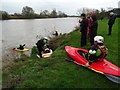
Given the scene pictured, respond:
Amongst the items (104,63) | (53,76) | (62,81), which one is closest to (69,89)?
(62,81)

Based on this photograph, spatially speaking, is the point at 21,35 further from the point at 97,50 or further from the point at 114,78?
the point at 114,78

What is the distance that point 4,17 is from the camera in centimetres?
7506

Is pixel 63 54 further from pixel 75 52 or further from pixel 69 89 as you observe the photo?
pixel 69 89

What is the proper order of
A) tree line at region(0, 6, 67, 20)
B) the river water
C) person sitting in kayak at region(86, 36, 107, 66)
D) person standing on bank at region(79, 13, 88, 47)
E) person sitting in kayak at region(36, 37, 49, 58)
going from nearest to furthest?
person sitting in kayak at region(86, 36, 107, 66), person standing on bank at region(79, 13, 88, 47), person sitting in kayak at region(36, 37, 49, 58), the river water, tree line at region(0, 6, 67, 20)

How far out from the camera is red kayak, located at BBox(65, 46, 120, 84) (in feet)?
25.9

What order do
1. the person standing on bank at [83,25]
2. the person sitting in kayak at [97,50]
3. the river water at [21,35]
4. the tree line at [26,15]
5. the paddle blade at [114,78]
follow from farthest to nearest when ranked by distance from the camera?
the tree line at [26,15] < the river water at [21,35] < the person standing on bank at [83,25] < the person sitting in kayak at [97,50] < the paddle blade at [114,78]

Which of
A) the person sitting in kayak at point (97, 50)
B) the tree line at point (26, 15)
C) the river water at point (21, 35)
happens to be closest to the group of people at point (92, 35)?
the person sitting in kayak at point (97, 50)

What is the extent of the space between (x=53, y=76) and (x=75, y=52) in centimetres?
227

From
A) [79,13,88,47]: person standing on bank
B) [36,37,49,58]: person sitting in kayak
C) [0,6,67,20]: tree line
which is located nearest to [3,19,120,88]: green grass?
[36,37,49,58]: person sitting in kayak

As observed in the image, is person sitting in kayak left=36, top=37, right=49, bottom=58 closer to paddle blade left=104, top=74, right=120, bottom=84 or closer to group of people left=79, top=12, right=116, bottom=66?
group of people left=79, top=12, right=116, bottom=66

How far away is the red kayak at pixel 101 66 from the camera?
25.9ft

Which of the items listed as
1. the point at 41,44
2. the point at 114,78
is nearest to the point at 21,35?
the point at 41,44

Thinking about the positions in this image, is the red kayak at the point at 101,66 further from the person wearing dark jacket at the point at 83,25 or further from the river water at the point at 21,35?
the river water at the point at 21,35

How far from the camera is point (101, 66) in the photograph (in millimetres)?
8695
